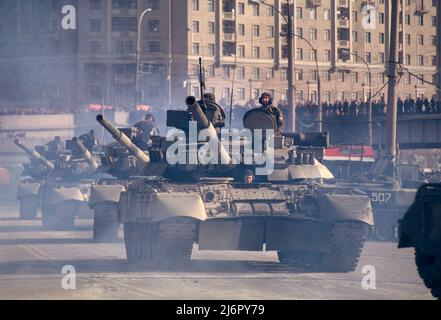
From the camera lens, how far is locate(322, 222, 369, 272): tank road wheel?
2177 cm

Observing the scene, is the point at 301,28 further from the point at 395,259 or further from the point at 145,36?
the point at 395,259

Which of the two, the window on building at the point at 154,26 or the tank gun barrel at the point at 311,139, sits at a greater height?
the window on building at the point at 154,26

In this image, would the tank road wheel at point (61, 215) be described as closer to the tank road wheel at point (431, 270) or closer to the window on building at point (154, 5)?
the tank road wheel at point (431, 270)

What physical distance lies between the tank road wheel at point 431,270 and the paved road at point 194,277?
Answer: 0.59 m

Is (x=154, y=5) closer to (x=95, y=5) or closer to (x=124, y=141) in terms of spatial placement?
(x=95, y=5)

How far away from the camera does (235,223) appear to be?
21859 millimetres

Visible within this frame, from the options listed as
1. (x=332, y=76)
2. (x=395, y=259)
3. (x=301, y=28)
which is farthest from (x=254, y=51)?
(x=395, y=259)

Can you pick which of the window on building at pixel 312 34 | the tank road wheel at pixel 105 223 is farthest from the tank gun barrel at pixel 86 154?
the window on building at pixel 312 34

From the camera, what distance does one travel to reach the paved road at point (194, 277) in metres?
18.4

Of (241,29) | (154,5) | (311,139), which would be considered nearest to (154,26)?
(154,5)

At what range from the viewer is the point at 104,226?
29.7m

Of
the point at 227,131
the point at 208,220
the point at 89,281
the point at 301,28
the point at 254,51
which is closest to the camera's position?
the point at 89,281

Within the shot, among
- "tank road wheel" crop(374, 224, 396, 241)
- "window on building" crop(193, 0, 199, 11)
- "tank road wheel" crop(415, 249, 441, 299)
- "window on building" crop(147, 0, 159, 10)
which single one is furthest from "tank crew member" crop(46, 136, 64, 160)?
"window on building" crop(147, 0, 159, 10)
